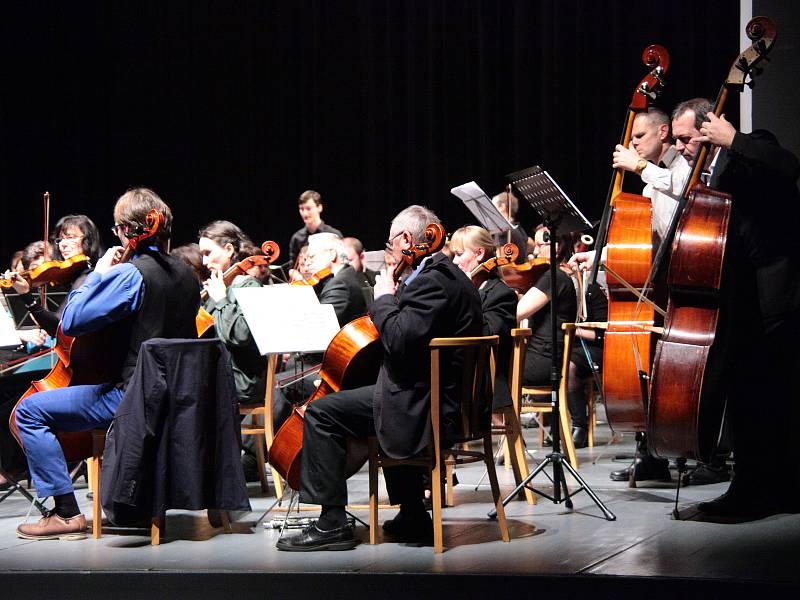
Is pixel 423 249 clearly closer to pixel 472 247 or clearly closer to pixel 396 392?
pixel 396 392

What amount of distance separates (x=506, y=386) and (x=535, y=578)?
1.32 m

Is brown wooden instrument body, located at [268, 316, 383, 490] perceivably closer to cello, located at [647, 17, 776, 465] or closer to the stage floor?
the stage floor

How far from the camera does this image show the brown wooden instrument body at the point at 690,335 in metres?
3.48

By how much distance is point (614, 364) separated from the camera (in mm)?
4180

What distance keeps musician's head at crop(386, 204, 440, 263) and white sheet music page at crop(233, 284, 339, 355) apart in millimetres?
652

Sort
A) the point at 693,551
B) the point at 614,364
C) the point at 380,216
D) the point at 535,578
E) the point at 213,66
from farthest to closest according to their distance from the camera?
1. the point at 213,66
2. the point at 380,216
3. the point at 614,364
4. the point at 693,551
5. the point at 535,578

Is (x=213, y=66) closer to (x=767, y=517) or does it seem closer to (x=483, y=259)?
(x=483, y=259)

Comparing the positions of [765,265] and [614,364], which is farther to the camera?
[614,364]

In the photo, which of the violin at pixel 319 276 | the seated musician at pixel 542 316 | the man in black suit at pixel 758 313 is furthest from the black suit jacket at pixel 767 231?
the violin at pixel 319 276

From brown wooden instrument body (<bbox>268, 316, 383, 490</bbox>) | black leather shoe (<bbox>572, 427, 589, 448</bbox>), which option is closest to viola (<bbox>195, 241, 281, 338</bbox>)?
brown wooden instrument body (<bbox>268, 316, 383, 490</bbox>)

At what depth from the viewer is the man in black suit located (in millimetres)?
3637

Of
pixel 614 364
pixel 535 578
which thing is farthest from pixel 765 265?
pixel 535 578

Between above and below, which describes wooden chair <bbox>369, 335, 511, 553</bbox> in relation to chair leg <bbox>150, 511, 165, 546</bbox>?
above

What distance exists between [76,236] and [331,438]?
1827mm
